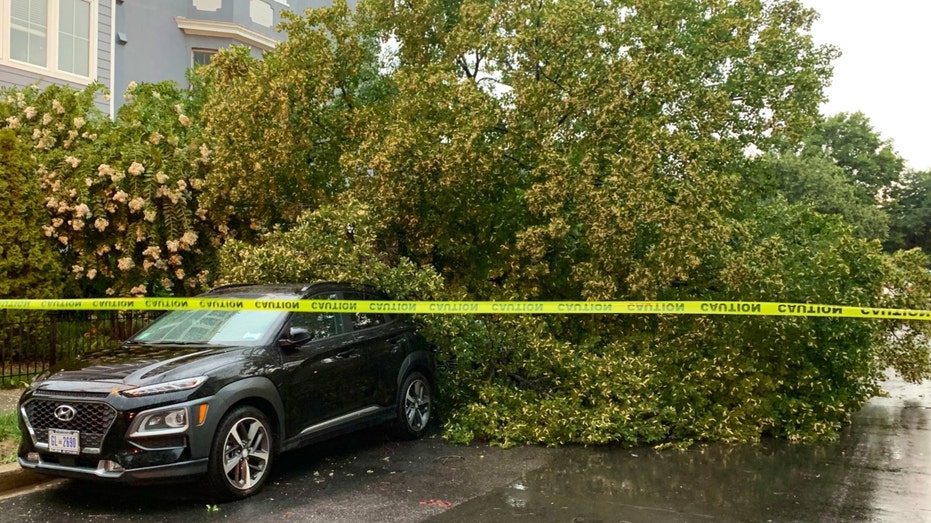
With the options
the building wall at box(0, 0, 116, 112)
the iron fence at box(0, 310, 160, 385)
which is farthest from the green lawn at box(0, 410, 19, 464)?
the building wall at box(0, 0, 116, 112)

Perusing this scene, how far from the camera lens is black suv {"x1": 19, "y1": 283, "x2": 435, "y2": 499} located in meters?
5.54

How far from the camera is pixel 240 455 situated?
5945 mm

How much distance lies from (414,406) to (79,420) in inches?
134

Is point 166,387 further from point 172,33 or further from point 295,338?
point 172,33

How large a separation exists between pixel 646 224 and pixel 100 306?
6.19m

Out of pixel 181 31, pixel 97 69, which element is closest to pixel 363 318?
pixel 97 69

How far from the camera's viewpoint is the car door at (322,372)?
21.3 feet

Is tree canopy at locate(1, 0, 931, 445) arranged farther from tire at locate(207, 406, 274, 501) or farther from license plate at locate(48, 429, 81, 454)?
license plate at locate(48, 429, 81, 454)

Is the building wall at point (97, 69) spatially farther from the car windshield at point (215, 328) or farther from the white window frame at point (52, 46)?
the car windshield at point (215, 328)

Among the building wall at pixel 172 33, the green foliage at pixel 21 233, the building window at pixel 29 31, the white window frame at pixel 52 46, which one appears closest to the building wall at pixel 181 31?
the building wall at pixel 172 33

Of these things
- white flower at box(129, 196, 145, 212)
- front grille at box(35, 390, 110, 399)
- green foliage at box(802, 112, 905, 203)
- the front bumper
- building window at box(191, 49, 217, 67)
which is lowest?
the front bumper

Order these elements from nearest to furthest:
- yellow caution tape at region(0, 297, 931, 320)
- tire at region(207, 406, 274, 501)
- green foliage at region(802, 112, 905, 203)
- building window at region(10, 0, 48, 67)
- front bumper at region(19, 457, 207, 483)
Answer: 1. front bumper at region(19, 457, 207, 483)
2. tire at region(207, 406, 274, 501)
3. yellow caution tape at region(0, 297, 931, 320)
4. building window at region(10, 0, 48, 67)
5. green foliage at region(802, 112, 905, 203)

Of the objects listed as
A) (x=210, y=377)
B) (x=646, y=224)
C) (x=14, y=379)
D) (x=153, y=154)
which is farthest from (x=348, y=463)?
(x=153, y=154)

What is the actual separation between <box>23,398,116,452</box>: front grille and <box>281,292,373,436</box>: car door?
53.4 inches
